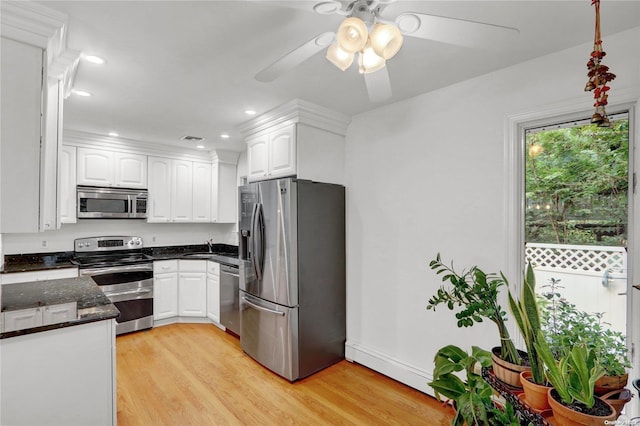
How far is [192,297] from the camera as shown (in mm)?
4383

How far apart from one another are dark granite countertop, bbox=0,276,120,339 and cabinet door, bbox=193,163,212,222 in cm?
233

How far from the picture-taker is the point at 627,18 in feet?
5.55

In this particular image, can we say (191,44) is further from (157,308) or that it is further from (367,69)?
(157,308)

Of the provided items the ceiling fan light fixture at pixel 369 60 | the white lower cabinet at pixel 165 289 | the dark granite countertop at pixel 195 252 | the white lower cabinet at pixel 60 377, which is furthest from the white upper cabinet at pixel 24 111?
the white lower cabinet at pixel 165 289

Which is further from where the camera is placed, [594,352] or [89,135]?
[89,135]

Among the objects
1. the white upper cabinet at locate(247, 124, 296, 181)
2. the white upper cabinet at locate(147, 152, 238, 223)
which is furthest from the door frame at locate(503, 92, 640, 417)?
the white upper cabinet at locate(147, 152, 238, 223)

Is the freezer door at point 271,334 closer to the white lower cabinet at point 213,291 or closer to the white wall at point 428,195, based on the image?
the white wall at point 428,195

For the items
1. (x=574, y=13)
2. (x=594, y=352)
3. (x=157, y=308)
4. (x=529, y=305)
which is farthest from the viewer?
(x=157, y=308)

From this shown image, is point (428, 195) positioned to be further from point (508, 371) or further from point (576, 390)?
point (576, 390)

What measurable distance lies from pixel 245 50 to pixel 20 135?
1231mm

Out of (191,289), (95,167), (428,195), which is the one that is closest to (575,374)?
(428,195)

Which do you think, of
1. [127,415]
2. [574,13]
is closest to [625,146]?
[574,13]

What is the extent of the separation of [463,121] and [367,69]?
1.45 metres

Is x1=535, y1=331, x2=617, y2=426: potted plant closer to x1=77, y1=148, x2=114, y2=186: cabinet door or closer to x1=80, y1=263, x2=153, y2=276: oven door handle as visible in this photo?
x1=80, y1=263, x2=153, y2=276: oven door handle
